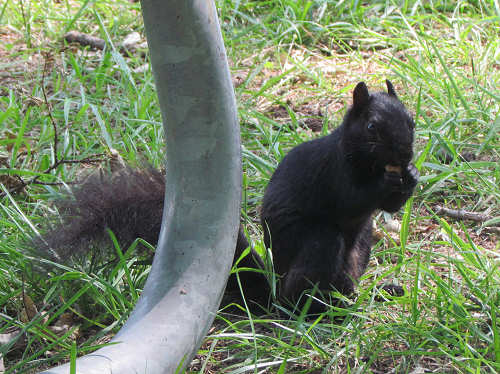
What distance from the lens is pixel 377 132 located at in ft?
7.81

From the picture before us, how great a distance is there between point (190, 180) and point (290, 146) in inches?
65.2

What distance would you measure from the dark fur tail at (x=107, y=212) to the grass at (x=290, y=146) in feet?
0.30

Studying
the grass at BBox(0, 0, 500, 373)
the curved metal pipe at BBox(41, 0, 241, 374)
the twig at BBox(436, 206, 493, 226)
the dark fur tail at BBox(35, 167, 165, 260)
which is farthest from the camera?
the twig at BBox(436, 206, 493, 226)

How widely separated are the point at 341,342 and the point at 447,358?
345 millimetres

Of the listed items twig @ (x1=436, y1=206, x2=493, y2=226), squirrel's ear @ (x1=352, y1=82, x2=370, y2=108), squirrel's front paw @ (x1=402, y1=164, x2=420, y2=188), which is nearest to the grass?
twig @ (x1=436, y1=206, x2=493, y2=226)

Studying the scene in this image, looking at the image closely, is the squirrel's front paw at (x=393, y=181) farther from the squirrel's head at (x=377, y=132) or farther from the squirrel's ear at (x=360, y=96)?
the squirrel's ear at (x=360, y=96)

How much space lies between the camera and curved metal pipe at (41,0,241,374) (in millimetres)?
1703

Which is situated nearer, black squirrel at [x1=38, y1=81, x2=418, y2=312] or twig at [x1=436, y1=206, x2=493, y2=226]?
black squirrel at [x1=38, y1=81, x2=418, y2=312]

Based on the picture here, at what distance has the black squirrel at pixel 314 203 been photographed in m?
2.32

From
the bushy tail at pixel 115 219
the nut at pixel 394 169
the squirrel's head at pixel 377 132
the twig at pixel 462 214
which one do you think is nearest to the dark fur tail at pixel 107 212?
the bushy tail at pixel 115 219

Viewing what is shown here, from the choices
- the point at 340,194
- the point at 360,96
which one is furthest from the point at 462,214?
the point at 360,96

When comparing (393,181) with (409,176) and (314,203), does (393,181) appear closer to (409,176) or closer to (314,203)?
(409,176)

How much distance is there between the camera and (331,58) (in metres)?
4.46

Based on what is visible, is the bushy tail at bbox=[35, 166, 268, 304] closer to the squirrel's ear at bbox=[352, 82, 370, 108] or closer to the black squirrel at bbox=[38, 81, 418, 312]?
the black squirrel at bbox=[38, 81, 418, 312]
